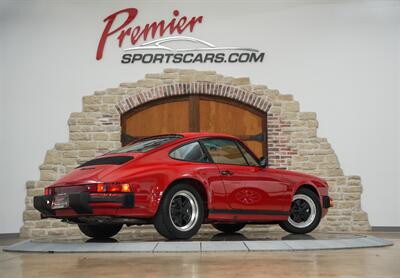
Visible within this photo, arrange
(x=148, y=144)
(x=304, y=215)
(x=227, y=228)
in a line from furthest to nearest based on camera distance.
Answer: (x=227, y=228) < (x=304, y=215) < (x=148, y=144)

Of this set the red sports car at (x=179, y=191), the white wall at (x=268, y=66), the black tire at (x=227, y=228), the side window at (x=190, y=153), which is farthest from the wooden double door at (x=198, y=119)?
the side window at (x=190, y=153)

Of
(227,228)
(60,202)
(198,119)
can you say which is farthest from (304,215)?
(198,119)

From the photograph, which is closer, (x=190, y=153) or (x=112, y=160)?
(x=112, y=160)

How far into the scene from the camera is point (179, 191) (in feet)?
29.8

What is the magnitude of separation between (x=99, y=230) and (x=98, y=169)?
1.65 meters

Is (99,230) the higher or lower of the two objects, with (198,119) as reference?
lower

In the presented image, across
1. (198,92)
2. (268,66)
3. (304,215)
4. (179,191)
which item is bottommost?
(304,215)

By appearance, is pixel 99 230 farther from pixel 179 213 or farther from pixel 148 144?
pixel 179 213

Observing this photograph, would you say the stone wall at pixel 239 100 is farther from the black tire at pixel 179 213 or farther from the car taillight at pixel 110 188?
the car taillight at pixel 110 188

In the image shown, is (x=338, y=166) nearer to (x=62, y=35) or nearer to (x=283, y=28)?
(x=283, y=28)

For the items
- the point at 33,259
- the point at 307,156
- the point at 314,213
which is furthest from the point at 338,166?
the point at 33,259

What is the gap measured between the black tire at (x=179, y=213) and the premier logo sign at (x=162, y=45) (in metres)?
5.88

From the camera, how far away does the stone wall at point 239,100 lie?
1435 cm

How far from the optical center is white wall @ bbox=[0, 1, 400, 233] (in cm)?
1447
